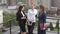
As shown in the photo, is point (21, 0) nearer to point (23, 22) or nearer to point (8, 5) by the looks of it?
point (8, 5)

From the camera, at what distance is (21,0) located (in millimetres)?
21516

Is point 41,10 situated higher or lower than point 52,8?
higher

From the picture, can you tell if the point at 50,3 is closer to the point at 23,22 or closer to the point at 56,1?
the point at 56,1

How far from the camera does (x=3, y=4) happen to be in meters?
22.1

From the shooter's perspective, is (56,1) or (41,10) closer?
(41,10)

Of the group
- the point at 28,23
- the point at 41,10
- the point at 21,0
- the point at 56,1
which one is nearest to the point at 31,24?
the point at 28,23

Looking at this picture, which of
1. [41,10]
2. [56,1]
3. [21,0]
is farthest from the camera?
[56,1]

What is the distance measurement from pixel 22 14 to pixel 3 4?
43.1 feet

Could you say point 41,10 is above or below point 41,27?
above

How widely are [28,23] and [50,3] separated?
14.3 m

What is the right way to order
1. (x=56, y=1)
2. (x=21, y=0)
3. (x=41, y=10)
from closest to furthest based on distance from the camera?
(x=41, y=10)
(x=21, y=0)
(x=56, y=1)

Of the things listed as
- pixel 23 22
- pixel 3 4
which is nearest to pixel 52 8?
pixel 3 4

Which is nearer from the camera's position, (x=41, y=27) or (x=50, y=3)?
(x=41, y=27)

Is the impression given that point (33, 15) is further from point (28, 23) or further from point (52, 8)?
point (52, 8)
